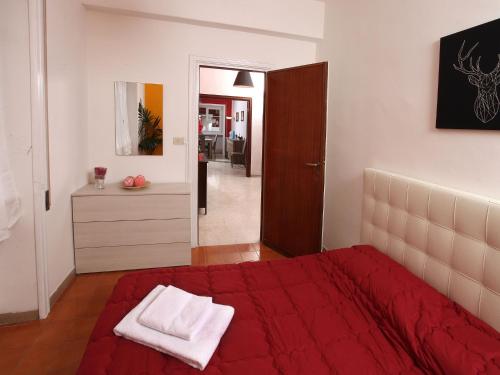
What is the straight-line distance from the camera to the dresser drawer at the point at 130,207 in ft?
9.59

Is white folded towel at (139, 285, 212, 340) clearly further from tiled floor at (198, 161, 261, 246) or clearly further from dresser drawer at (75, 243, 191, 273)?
tiled floor at (198, 161, 261, 246)

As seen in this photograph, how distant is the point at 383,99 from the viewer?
8.42 ft

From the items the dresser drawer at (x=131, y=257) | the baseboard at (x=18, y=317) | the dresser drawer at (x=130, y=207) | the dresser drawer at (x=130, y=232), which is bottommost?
the baseboard at (x=18, y=317)

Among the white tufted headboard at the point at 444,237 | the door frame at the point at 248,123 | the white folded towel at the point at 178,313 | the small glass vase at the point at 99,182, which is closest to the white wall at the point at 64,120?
the small glass vase at the point at 99,182

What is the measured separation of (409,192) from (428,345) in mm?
970

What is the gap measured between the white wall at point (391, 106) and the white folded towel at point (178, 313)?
153 cm

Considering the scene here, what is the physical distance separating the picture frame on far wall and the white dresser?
2173 millimetres

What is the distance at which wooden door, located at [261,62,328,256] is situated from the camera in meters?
3.21

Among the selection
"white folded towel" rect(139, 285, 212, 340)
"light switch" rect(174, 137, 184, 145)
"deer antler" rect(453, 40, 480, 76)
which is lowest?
"white folded towel" rect(139, 285, 212, 340)

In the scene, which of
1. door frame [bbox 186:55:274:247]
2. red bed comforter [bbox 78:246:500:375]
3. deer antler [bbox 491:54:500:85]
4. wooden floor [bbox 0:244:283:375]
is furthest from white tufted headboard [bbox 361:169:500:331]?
wooden floor [bbox 0:244:283:375]

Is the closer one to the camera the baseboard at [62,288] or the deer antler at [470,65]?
the deer antler at [470,65]

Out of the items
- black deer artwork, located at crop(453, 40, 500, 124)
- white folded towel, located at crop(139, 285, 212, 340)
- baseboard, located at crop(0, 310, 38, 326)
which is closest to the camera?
white folded towel, located at crop(139, 285, 212, 340)

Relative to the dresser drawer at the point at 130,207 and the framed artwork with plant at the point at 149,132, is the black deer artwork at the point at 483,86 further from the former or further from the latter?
the framed artwork with plant at the point at 149,132

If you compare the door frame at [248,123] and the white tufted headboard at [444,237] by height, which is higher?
the door frame at [248,123]
